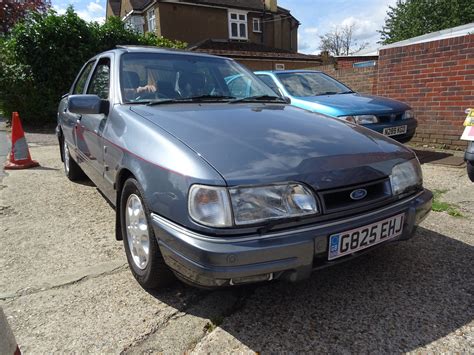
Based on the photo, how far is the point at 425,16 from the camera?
2900cm

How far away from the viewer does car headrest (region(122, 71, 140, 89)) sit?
270cm

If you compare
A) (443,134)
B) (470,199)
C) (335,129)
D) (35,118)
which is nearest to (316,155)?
(335,129)

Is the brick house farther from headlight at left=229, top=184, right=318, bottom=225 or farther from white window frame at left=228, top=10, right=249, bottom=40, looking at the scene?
headlight at left=229, top=184, right=318, bottom=225

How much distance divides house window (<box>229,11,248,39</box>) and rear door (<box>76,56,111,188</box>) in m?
22.7

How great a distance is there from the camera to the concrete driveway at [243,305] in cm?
178

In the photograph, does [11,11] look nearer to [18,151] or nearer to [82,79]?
[18,151]

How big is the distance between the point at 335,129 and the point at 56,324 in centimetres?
201

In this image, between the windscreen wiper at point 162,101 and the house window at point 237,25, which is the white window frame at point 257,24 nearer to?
the house window at point 237,25

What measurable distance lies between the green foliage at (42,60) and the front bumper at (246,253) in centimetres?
985

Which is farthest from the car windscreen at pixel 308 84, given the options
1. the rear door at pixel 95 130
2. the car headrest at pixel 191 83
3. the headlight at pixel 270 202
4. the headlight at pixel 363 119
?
the headlight at pixel 270 202

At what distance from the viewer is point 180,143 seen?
1872mm

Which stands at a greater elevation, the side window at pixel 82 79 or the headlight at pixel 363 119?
the side window at pixel 82 79

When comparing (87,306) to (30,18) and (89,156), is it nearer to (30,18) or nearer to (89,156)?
(89,156)

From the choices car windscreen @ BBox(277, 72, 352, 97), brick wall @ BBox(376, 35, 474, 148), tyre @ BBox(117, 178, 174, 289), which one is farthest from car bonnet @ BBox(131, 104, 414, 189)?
brick wall @ BBox(376, 35, 474, 148)
